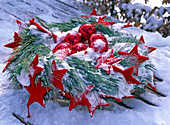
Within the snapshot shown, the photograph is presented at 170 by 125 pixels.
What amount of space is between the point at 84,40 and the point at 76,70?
0.40 m

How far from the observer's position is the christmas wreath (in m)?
0.85

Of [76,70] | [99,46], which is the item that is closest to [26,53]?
[76,70]

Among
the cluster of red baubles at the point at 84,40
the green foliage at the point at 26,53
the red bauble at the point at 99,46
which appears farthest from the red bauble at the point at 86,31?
the green foliage at the point at 26,53

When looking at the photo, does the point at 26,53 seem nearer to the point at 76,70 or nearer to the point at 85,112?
the point at 76,70

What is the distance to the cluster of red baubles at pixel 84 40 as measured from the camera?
1012 millimetres

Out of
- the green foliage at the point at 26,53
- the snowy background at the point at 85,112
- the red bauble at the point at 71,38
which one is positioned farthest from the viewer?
the red bauble at the point at 71,38

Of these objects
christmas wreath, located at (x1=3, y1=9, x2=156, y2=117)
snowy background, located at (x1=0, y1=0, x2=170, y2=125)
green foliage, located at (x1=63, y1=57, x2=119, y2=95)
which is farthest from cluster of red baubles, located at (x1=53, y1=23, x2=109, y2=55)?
snowy background, located at (x1=0, y1=0, x2=170, y2=125)

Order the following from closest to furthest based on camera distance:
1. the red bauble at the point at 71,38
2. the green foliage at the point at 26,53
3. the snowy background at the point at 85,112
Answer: the green foliage at the point at 26,53 < the snowy background at the point at 85,112 < the red bauble at the point at 71,38

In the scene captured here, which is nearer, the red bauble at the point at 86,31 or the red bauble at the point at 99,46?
the red bauble at the point at 99,46

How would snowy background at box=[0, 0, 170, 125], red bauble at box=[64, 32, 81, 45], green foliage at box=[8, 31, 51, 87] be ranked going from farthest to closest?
red bauble at box=[64, 32, 81, 45], snowy background at box=[0, 0, 170, 125], green foliage at box=[8, 31, 51, 87]

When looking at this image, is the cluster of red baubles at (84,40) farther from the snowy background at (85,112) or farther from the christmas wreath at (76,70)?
the snowy background at (85,112)

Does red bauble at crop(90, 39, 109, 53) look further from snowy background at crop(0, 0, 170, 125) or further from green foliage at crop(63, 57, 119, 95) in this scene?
snowy background at crop(0, 0, 170, 125)

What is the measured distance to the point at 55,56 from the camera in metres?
0.90

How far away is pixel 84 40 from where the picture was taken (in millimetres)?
1224
